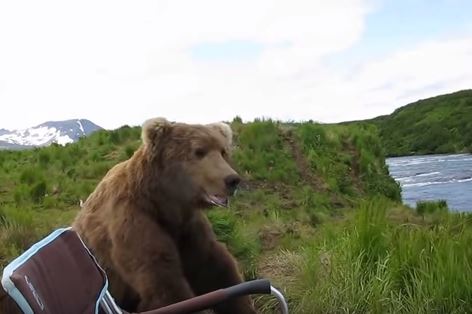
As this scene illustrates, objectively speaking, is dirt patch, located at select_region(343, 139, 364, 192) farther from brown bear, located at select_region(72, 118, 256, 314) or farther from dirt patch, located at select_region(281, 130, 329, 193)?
brown bear, located at select_region(72, 118, 256, 314)

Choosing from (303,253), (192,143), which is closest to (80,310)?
(192,143)

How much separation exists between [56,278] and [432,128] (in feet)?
186

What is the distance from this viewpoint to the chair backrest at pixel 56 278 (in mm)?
2510

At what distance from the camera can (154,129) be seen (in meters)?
4.12

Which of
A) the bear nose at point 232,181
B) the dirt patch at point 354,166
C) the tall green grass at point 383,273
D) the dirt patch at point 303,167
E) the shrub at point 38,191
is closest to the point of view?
the bear nose at point 232,181

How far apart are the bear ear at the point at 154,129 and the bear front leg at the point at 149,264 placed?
0.46 metres

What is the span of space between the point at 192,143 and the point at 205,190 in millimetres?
285

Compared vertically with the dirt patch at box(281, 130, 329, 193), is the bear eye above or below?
above

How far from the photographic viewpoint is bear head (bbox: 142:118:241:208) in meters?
3.96

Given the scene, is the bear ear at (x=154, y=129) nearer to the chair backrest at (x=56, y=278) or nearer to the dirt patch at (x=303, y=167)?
the chair backrest at (x=56, y=278)

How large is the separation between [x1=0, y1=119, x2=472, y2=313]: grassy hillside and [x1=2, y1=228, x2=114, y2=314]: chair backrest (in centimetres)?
266

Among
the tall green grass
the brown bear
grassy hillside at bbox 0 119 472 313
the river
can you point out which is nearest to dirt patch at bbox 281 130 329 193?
grassy hillside at bbox 0 119 472 313

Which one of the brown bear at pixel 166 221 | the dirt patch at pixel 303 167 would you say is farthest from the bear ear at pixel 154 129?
the dirt patch at pixel 303 167

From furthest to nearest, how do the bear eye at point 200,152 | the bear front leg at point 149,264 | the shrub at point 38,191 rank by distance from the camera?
the shrub at point 38,191
the bear eye at point 200,152
the bear front leg at point 149,264
